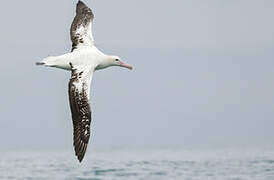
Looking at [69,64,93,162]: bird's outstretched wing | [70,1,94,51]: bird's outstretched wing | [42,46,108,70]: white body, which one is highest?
[70,1,94,51]: bird's outstretched wing

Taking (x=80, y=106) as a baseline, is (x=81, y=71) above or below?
above

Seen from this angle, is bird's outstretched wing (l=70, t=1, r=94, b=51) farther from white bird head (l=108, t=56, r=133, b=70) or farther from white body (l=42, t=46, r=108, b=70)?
white bird head (l=108, t=56, r=133, b=70)

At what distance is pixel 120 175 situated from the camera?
1854 inches

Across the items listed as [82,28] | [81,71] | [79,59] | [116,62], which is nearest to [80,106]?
[81,71]

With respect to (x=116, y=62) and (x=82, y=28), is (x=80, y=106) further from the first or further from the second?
(x=82, y=28)

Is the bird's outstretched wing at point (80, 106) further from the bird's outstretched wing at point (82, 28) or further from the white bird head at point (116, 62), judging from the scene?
the bird's outstretched wing at point (82, 28)

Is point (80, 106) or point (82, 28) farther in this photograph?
point (82, 28)

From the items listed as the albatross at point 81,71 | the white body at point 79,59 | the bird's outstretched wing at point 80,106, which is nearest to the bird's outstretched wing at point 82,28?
the albatross at point 81,71

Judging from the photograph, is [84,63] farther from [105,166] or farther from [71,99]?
[105,166]

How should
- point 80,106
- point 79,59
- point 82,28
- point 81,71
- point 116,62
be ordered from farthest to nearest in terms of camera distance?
point 82,28, point 116,62, point 79,59, point 81,71, point 80,106

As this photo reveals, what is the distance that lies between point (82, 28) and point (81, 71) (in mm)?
2551

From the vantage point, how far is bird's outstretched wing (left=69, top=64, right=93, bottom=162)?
790 inches

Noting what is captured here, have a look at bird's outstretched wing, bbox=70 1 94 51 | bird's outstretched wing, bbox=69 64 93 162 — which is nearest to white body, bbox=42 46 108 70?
bird's outstretched wing, bbox=69 64 93 162

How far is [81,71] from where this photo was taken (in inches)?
826
